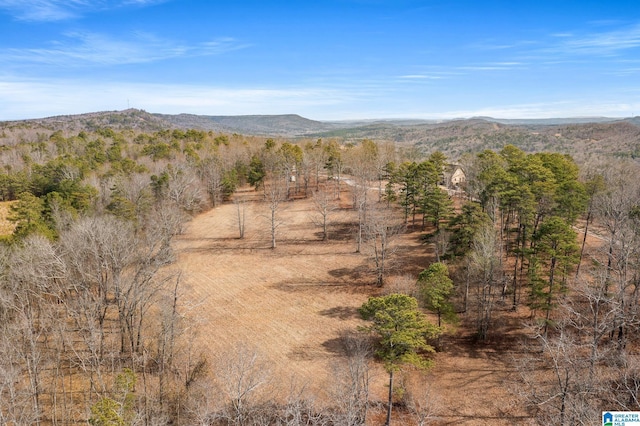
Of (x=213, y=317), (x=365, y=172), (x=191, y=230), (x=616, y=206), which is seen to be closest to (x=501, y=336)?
A: (x=616, y=206)

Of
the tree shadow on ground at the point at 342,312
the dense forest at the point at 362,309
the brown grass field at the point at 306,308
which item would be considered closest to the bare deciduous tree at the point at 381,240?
the dense forest at the point at 362,309

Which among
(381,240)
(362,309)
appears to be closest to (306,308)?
(381,240)

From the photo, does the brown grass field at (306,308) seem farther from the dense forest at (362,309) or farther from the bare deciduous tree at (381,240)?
the dense forest at (362,309)

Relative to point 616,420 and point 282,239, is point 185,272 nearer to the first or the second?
point 282,239

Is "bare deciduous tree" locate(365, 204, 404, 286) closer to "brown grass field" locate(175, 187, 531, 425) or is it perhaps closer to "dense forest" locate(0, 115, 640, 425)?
"dense forest" locate(0, 115, 640, 425)

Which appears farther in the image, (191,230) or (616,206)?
(191,230)

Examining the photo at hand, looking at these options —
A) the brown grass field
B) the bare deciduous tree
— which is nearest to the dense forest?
the bare deciduous tree

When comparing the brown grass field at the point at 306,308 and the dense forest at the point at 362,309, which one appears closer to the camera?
the dense forest at the point at 362,309
